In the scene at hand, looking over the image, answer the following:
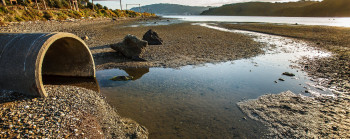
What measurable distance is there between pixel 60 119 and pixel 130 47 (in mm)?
7282

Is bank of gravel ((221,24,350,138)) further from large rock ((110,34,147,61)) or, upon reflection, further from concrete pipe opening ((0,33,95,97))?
large rock ((110,34,147,61))

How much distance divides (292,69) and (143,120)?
28.7 feet

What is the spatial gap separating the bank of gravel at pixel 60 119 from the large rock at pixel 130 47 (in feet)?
18.3

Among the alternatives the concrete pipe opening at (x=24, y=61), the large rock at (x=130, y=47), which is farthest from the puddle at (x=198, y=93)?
the concrete pipe opening at (x=24, y=61)

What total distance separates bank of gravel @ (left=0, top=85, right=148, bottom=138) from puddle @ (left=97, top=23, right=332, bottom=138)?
578 mm

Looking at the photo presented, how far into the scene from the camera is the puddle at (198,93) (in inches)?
173

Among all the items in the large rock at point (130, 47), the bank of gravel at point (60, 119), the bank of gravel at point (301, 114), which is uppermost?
the large rock at point (130, 47)

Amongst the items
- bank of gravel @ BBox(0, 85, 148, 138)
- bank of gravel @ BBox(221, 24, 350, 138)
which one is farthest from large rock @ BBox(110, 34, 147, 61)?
bank of gravel @ BBox(221, 24, 350, 138)

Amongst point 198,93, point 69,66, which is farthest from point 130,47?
point 198,93

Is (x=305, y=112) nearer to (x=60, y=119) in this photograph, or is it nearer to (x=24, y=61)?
(x=60, y=119)

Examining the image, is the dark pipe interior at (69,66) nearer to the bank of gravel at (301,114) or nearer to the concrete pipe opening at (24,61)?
the concrete pipe opening at (24,61)

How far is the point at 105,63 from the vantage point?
31.3 ft

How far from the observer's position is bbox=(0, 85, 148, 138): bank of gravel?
10.4 ft

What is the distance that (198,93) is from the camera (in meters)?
6.42
